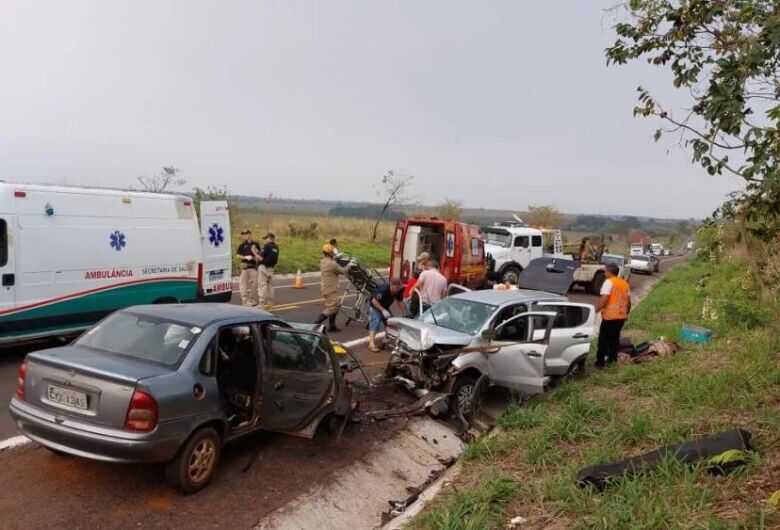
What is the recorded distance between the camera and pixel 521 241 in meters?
22.9

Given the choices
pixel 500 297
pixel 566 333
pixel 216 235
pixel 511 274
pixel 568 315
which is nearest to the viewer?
pixel 500 297

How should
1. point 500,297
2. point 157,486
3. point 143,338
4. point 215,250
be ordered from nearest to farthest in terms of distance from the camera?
point 157,486
point 143,338
point 500,297
point 215,250

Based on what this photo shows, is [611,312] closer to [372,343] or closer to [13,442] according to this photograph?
[372,343]

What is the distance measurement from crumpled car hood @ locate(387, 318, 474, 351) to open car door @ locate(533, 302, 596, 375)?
4.49 ft

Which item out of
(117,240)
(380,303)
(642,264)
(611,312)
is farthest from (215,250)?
(642,264)

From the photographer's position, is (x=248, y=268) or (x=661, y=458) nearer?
(x=661, y=458)

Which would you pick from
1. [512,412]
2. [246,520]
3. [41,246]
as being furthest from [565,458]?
[41,246]

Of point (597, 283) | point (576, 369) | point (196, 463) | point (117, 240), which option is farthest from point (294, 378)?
point (597, 283)

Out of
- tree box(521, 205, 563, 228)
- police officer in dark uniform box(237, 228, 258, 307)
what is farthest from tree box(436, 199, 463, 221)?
police officer in dark uniform box(237, 228, 258, 307)

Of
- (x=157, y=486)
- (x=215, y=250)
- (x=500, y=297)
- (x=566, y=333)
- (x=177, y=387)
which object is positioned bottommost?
(x=157, y=486)

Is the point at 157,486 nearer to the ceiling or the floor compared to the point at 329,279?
nearer to the floor

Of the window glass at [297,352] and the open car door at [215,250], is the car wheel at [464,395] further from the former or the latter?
the open car door at [215,250]

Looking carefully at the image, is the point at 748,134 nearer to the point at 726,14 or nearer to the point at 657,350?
the point at 726,14

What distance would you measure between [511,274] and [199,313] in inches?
697
